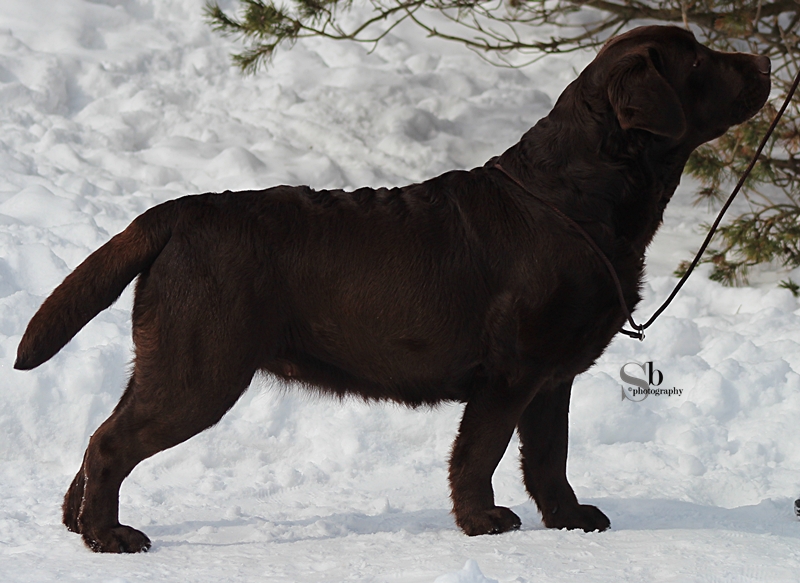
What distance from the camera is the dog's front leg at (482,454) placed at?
298cm

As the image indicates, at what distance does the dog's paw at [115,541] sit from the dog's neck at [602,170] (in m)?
1.67

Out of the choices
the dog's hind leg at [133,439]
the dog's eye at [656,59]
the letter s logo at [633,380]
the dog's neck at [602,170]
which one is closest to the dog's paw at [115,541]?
the dog's hind leg at [133,439]

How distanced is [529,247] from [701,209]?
5748 millimetres

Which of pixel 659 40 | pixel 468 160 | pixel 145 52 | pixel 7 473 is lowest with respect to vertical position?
pixel 7 473

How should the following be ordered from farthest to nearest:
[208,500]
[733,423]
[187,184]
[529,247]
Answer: [187,184] → [733,423] → [208,500] → [529,247]

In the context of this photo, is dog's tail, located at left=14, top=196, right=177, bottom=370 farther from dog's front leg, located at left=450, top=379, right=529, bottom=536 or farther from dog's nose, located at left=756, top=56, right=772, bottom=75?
dog's nose, located at left=756, top=56, right=772, bottom=75

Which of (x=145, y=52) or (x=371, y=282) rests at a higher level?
(x=145, y=52)

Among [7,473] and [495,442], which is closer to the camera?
[495,442]

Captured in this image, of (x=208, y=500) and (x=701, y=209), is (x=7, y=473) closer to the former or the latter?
(x=208, y=500)

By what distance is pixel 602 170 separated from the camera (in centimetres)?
303

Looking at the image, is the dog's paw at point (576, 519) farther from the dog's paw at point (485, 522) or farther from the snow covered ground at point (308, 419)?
the dog's paw at point (485, 522)

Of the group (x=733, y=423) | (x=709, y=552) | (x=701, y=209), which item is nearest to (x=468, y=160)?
(x=701, y=209)

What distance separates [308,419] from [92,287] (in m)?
1.49

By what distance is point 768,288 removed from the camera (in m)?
6.37
